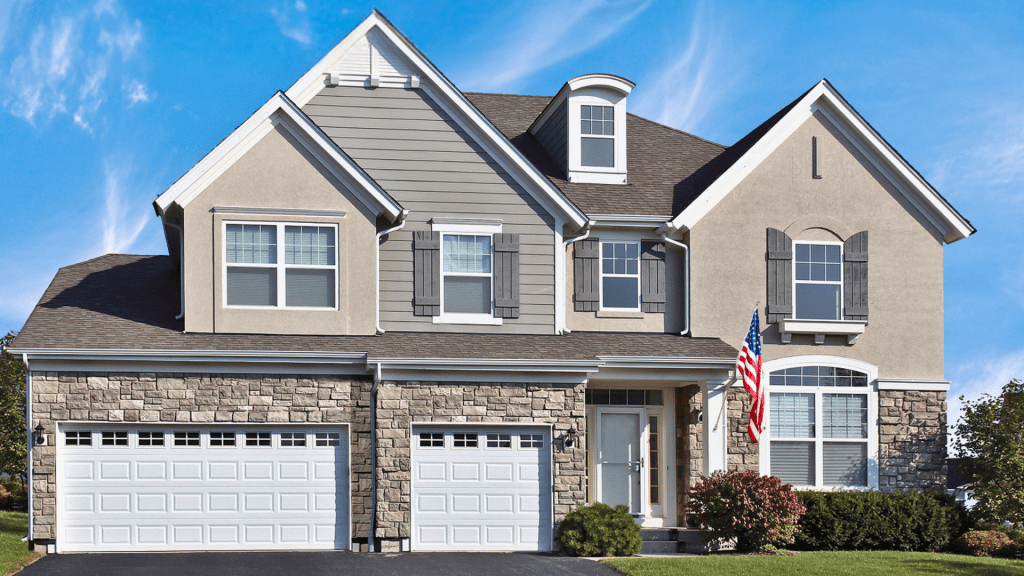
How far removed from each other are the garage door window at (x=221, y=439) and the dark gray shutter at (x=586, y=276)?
22.4 feet

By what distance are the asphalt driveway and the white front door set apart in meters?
2.83

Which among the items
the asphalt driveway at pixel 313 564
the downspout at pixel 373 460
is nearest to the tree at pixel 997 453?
the asphalt driveway at pixel 313 564

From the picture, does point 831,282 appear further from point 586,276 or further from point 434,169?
point 434,169

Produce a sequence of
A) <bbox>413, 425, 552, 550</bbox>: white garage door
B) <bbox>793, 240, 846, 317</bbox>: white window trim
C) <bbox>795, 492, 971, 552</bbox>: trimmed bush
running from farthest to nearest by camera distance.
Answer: <bbox>793, 240, 846, 317</bbox>: white window trim
<bbox>795, 492, 971, 552</bbox>: trimmed bush
<bbox>413, 425, 552, 550</bbox>: white garage door

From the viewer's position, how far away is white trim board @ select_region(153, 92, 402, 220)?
17.1 meters

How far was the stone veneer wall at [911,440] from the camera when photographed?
19.4 meters

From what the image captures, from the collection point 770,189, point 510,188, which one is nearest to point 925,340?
point 770,189

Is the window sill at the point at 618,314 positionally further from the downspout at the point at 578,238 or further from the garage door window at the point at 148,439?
the garage door window at the point at 148,439

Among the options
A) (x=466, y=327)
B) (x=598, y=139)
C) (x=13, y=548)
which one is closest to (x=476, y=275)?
(x=466, y=327)

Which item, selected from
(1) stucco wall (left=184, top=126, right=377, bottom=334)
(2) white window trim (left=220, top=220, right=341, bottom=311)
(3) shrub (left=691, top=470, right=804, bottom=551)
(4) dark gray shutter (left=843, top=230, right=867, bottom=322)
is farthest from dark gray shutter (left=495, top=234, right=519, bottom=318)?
(4) dark gray shutter (left=843, top=230, right=867, bottom=322)

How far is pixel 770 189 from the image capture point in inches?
781

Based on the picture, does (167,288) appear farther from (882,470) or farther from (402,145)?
(882,470)

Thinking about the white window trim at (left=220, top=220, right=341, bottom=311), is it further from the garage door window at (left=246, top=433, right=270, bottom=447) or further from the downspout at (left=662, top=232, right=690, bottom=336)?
the downspout at (left=662, top=232, right=690, bottom=336)

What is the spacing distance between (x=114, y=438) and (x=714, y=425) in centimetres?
1032
